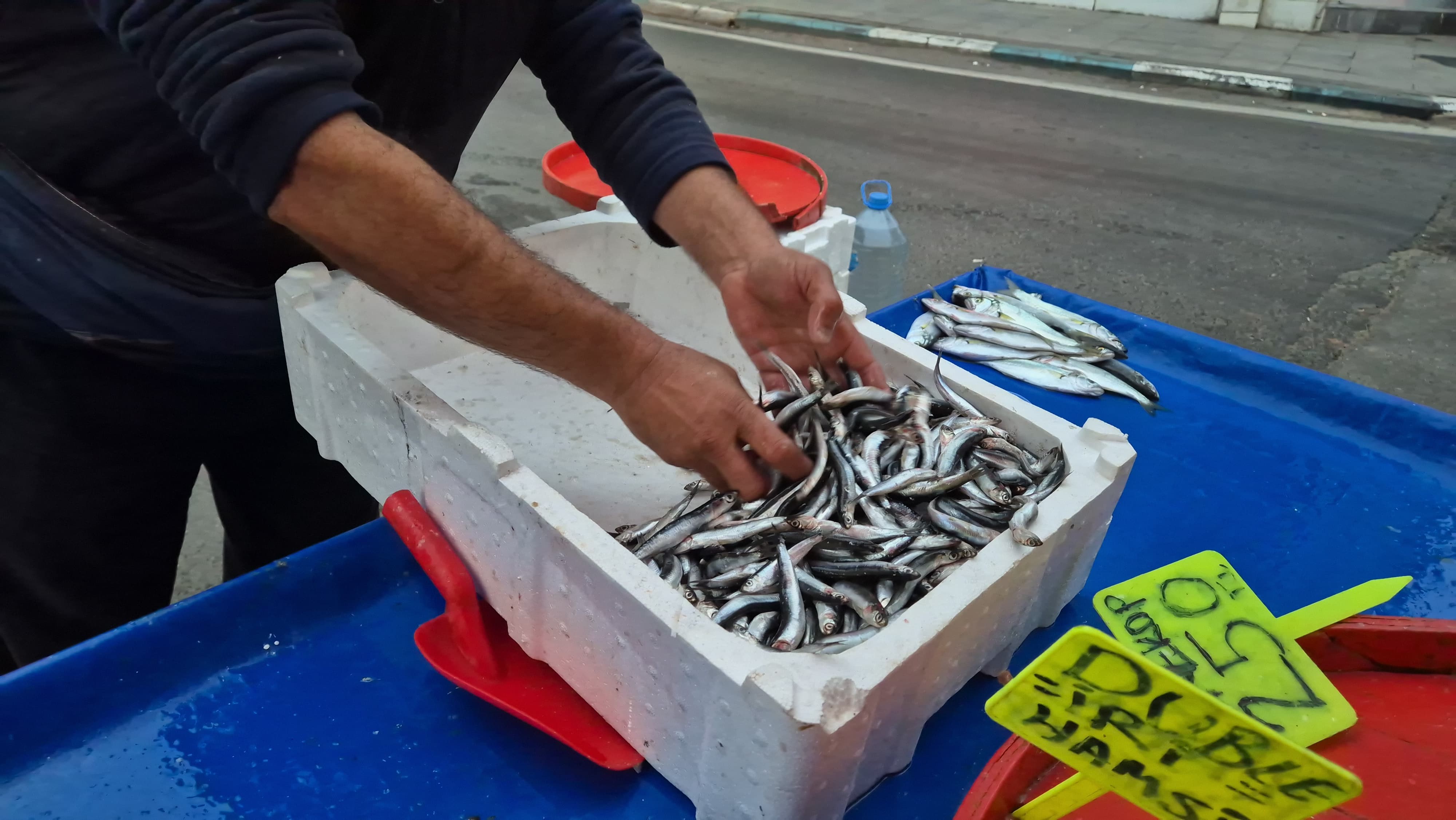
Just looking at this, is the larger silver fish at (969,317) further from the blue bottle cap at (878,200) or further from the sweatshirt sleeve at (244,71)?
the sweatshirt sleeve at (244,71)

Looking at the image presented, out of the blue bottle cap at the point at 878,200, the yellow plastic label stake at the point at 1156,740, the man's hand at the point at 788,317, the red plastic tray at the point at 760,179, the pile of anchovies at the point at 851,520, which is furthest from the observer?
the blue bottle cap at the point at 878,200

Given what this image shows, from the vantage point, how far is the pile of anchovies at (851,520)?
4.46 feet

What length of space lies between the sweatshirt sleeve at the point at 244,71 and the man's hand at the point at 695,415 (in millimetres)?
583

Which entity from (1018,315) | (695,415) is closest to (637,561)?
(695,415)

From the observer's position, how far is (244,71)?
114 cm

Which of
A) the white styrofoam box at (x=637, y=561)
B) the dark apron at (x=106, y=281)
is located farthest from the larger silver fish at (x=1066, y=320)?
the dark apron at (x=106, y=281)

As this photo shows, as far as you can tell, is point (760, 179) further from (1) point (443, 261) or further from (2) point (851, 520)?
(1) point (443, 261)

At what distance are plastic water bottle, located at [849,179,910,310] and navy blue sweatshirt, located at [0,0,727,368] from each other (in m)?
1.72

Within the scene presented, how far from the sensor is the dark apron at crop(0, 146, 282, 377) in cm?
148

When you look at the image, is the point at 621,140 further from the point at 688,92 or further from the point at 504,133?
the point at 504,133

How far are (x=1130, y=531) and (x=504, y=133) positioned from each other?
22.8ft

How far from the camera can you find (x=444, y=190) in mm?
1263

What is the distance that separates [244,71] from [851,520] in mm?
1134

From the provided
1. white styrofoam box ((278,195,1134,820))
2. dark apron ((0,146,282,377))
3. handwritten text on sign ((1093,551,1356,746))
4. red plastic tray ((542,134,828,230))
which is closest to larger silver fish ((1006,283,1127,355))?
red plastic tray ((542,134,828,230))
